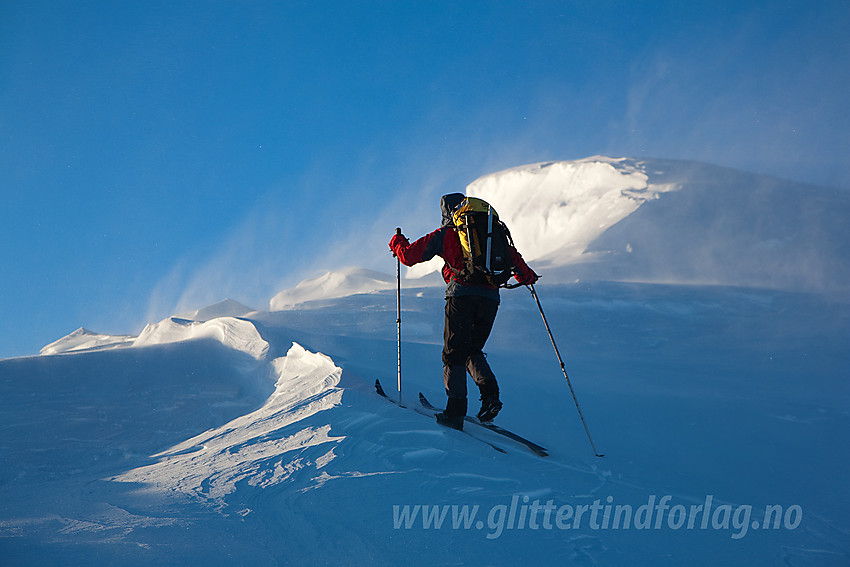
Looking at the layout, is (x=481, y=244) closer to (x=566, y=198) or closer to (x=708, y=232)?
(x=708, y=232)

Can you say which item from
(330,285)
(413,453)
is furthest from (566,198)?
(413,453)

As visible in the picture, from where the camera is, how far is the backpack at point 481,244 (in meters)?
4.17

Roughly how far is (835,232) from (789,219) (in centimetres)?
244

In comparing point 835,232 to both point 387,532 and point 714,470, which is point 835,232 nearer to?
point 714,470

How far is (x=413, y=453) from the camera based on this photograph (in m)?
3.00

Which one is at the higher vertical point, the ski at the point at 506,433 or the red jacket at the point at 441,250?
the red jacket at the point at 441,250

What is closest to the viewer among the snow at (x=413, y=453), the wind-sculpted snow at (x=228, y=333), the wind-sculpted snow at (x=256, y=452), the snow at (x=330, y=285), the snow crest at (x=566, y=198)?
the snow at (x=413, y=453)

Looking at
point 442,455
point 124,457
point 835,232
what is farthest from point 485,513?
point 835,232

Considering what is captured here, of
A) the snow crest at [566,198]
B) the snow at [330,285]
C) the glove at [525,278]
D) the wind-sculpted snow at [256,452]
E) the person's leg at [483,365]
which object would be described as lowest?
the wind-sculpted snow at [256,452]

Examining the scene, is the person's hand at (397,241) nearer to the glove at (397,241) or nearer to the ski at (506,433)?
the glove at (397,241)

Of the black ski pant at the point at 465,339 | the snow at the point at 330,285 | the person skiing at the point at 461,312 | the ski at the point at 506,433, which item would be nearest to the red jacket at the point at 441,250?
the person skiing at the point at 461,312

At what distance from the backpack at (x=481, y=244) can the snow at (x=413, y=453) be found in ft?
4.14

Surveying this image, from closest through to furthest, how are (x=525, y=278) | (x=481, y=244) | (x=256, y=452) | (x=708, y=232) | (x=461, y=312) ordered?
(x=256, y=452)
(x=481, y=244)
(x=461, y=312)
(x=525, y=278)
(x=708, y=232)

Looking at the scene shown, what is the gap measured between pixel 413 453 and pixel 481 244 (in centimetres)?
186
